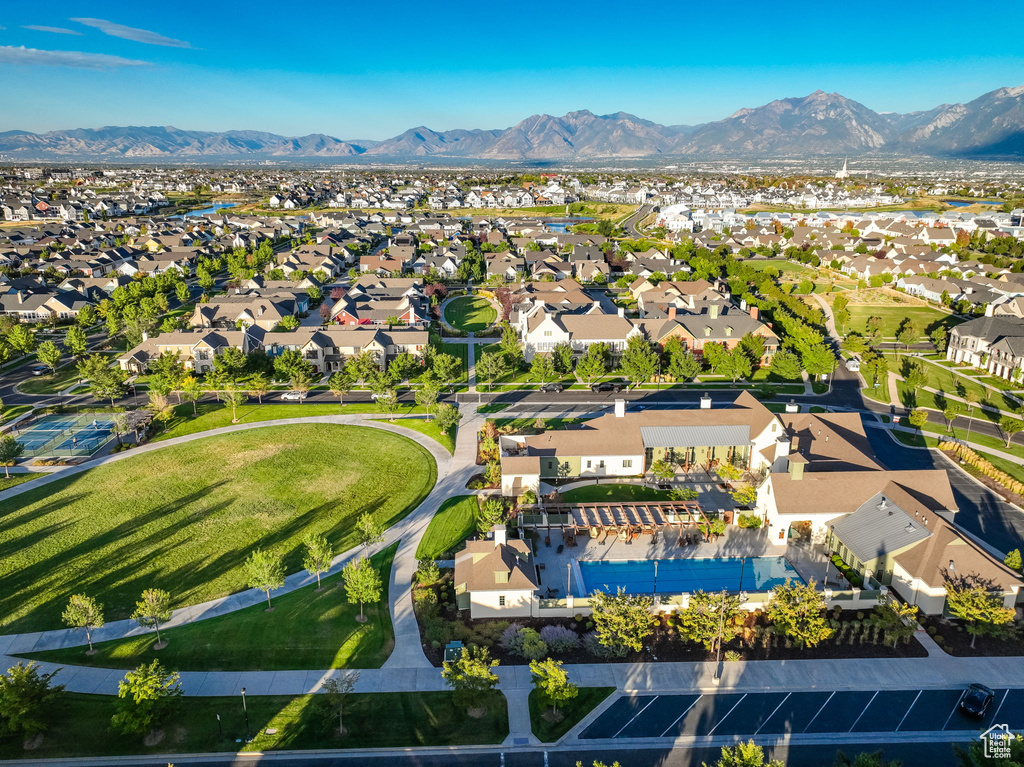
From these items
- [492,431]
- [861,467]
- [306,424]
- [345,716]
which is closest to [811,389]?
[861,467]

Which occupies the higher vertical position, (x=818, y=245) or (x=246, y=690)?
(x=818, y=245)

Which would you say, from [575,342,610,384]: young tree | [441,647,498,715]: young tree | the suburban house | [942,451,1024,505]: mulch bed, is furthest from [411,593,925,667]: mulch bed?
[575,342,610,384]: young tree

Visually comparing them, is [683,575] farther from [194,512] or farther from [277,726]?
[194,512]

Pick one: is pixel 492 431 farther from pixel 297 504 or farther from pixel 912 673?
pixel 912 673

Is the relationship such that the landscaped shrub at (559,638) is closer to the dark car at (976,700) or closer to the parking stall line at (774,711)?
the parking stall line at (774,711)

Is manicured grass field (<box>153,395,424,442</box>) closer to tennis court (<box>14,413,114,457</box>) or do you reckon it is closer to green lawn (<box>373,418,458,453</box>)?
green lawn (<box>373,418,458,453</box>)

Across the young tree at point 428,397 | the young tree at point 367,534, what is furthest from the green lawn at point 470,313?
the young tree at point 367,534
